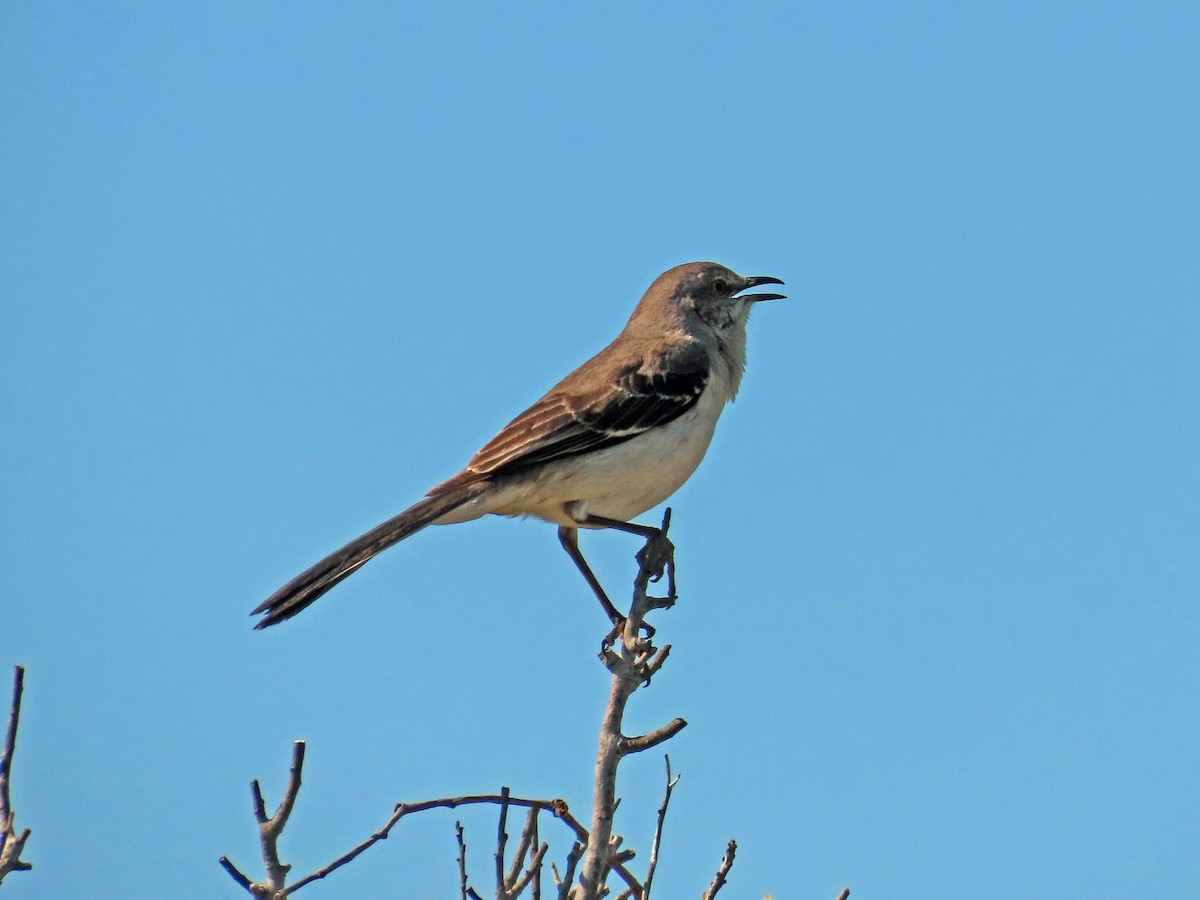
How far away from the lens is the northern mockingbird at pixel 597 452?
24.7 ft

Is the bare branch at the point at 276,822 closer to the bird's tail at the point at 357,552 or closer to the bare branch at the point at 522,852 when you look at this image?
the bare branch at the point at 522,852

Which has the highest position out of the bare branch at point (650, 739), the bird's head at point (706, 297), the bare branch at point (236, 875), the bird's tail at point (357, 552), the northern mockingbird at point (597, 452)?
the bird's head at point (706, 297)

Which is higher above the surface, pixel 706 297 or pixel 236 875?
pixel 706 297

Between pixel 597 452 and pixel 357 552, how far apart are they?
63.3 inches

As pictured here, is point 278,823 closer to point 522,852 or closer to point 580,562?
point 522,852

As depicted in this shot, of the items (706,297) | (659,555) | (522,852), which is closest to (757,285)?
(706,297)

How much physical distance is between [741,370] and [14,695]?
233 inches

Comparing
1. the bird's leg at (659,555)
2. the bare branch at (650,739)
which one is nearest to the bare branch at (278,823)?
the bare branch at (650,739)

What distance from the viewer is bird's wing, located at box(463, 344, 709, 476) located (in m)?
7.65

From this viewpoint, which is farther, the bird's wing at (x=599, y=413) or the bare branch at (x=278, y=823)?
the bird's wing at (x=599, y=413)

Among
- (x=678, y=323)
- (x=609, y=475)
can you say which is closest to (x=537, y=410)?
(x=609, y=475)

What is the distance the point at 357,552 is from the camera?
22.2 feet

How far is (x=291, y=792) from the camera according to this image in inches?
156

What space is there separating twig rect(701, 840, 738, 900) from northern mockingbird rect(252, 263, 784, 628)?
9.48 ft
